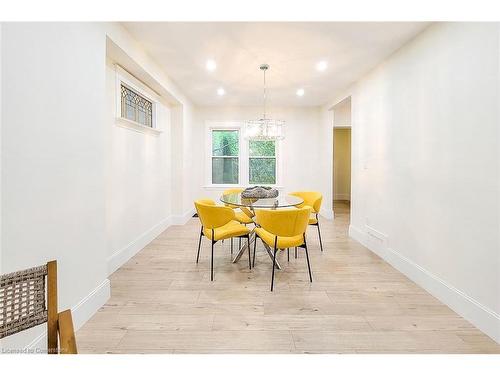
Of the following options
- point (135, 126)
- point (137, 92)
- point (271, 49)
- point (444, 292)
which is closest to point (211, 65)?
point (271, 49)

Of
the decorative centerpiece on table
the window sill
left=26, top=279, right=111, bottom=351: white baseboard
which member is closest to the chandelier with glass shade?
the decorative centerpiece on table

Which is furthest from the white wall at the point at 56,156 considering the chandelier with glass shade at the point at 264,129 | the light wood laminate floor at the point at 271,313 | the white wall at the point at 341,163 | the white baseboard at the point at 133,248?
the white wall at the point at 341,163

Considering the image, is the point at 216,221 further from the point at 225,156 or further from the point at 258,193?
the point at 225,156

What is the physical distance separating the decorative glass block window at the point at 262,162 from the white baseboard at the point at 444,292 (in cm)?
307

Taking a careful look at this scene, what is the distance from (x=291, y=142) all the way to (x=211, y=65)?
3.13 meters

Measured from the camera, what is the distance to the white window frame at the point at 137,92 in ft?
9.56

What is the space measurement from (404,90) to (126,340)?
3443 millimetres

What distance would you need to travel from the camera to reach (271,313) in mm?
2088

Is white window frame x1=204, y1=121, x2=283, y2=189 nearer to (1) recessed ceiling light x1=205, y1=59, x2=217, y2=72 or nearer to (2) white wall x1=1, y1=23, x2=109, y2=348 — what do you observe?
(1) recessed ceiling light x1=205, y1=59, x2=217, y2=72

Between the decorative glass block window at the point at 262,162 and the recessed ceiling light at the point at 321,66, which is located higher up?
the recessed ceiling light at the point at 321,66

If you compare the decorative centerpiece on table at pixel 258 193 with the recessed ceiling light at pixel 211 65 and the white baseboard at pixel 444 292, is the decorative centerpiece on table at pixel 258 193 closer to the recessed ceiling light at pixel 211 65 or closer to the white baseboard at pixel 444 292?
the white baseboard at pixel 444 292

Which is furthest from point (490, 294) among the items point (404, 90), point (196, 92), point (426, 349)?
point (196, 92)

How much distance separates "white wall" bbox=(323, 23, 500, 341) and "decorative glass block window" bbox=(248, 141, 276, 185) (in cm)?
294
